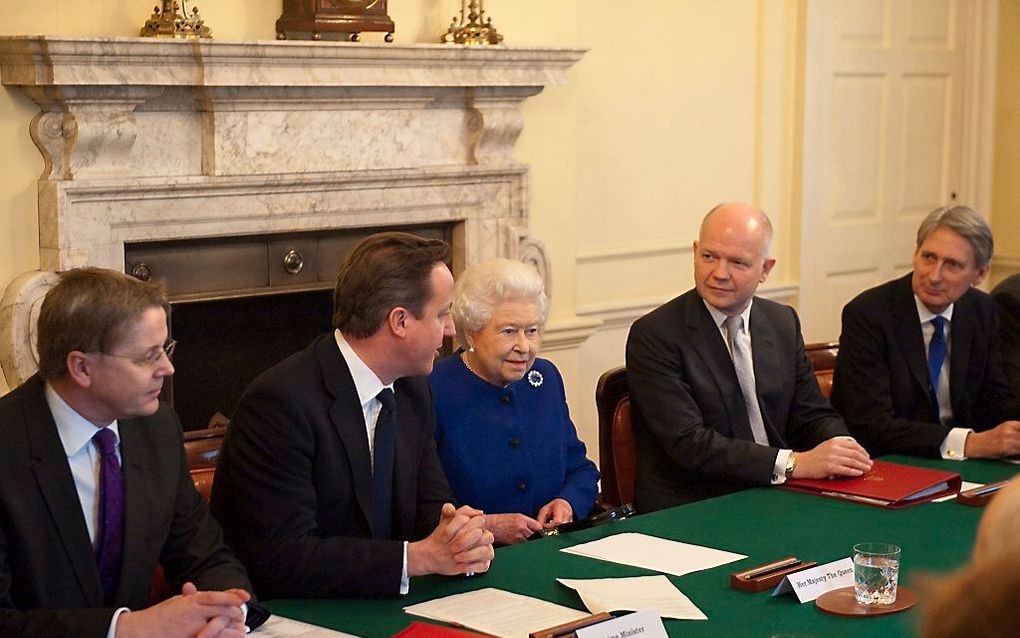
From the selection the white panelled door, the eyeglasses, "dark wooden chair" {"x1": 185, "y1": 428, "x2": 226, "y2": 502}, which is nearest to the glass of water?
the eyeglasses

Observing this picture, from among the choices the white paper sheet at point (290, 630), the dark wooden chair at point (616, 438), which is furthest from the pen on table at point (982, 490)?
the white paper sheet at point (290, 630)

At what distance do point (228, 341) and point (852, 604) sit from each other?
2.98 metres

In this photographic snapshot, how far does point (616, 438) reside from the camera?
3.95 m

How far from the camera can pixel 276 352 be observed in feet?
17.0

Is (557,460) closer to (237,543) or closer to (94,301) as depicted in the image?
(237,543)

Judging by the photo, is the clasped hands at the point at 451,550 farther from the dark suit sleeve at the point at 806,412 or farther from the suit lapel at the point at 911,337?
the suit lapel at the point at 911,337

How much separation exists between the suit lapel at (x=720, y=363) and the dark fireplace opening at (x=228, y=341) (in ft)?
5.70

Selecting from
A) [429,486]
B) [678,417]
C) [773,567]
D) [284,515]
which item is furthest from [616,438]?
[284,515]

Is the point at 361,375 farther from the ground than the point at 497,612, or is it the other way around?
the point at 361,375

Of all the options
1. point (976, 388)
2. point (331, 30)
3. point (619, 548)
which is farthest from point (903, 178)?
point (619, 548)

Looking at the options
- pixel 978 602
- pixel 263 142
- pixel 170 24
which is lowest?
pixel 978 602

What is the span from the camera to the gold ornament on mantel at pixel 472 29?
203 inches

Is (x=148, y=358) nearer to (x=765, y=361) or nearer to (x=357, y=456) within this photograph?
(x=357, y=456)

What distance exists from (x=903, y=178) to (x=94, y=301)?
18.3ft
